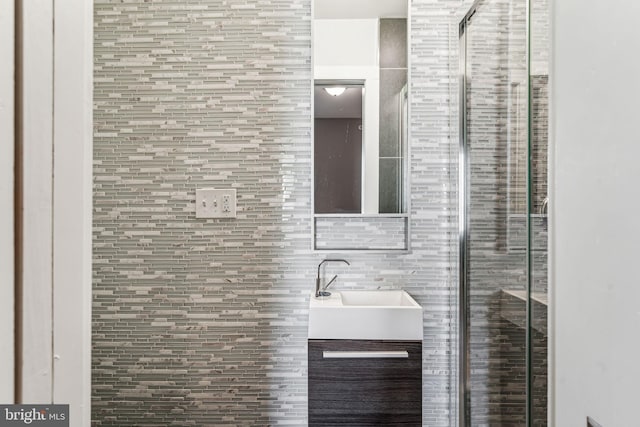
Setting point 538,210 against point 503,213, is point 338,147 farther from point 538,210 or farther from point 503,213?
point 538,210

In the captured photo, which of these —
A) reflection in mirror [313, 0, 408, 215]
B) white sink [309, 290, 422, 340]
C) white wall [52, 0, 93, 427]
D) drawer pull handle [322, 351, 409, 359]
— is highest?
reflection in mirror [313, 0, 408, 215]

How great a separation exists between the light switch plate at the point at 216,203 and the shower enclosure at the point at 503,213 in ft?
3.31

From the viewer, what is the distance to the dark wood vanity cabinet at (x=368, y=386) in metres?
1.36

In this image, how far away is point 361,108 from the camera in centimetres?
166

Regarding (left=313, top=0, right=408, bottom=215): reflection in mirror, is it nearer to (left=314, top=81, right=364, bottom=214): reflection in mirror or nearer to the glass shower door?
(left=314, top=81, right=364, bottom=214): reflection in mirror

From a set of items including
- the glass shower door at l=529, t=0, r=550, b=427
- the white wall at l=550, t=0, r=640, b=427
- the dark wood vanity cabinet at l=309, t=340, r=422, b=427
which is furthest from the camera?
the dark wood vanity cabinet at l=309, t=340, r=422, b=427

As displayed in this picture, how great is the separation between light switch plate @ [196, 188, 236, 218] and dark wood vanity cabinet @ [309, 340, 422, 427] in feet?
2.44

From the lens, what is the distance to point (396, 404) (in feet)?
4.47

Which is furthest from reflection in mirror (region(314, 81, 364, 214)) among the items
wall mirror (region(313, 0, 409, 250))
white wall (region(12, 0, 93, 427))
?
white wall (region(12, 0, 93, 427))

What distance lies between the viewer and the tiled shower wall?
5.52ft

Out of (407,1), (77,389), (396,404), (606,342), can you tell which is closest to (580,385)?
(606,342)

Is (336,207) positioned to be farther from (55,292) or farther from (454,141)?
(55,292)

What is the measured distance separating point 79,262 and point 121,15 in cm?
171

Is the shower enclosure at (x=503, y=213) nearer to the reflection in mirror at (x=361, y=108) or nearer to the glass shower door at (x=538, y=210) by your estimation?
the glass shower door at (x=538, y=210)
